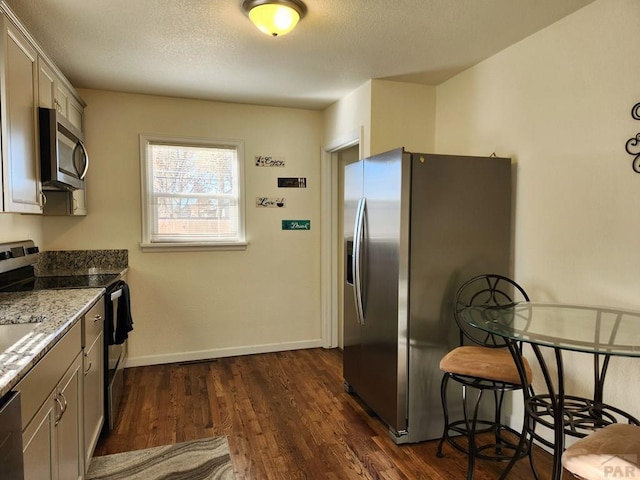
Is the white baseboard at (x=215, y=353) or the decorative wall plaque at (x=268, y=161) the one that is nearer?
the white baseboard at (x=215, y=353)

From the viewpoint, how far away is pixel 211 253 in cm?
390

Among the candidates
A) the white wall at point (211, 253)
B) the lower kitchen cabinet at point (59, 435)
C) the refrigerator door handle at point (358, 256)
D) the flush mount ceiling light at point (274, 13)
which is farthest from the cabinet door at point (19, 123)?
the refrigerator door handle at point (358, 256)

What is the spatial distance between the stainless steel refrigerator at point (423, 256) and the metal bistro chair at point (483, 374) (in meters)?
0.09

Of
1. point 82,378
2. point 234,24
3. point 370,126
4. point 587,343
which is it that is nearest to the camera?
point 587,343

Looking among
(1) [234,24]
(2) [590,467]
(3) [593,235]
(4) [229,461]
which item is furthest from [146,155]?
(2) [590,467]

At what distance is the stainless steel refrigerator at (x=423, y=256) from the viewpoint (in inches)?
93.4

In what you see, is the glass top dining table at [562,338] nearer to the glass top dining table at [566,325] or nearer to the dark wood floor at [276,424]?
the glass top dining table at [566,325]

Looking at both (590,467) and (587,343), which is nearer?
(590,467)

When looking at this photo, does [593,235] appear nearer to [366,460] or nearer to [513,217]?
[513,217]

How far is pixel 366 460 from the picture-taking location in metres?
2.30

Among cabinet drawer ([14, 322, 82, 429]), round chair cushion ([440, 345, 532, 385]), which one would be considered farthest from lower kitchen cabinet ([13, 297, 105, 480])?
round chair cushion ([440, 345, 532, 385])

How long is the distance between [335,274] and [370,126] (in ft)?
5.37

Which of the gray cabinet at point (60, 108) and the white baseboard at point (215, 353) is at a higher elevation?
the gray cabinet at point (60, 108)

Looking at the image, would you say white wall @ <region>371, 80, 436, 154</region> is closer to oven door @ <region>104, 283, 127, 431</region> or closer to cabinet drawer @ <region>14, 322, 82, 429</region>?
oven door @ <region>104, 283, 127, 431</region>
